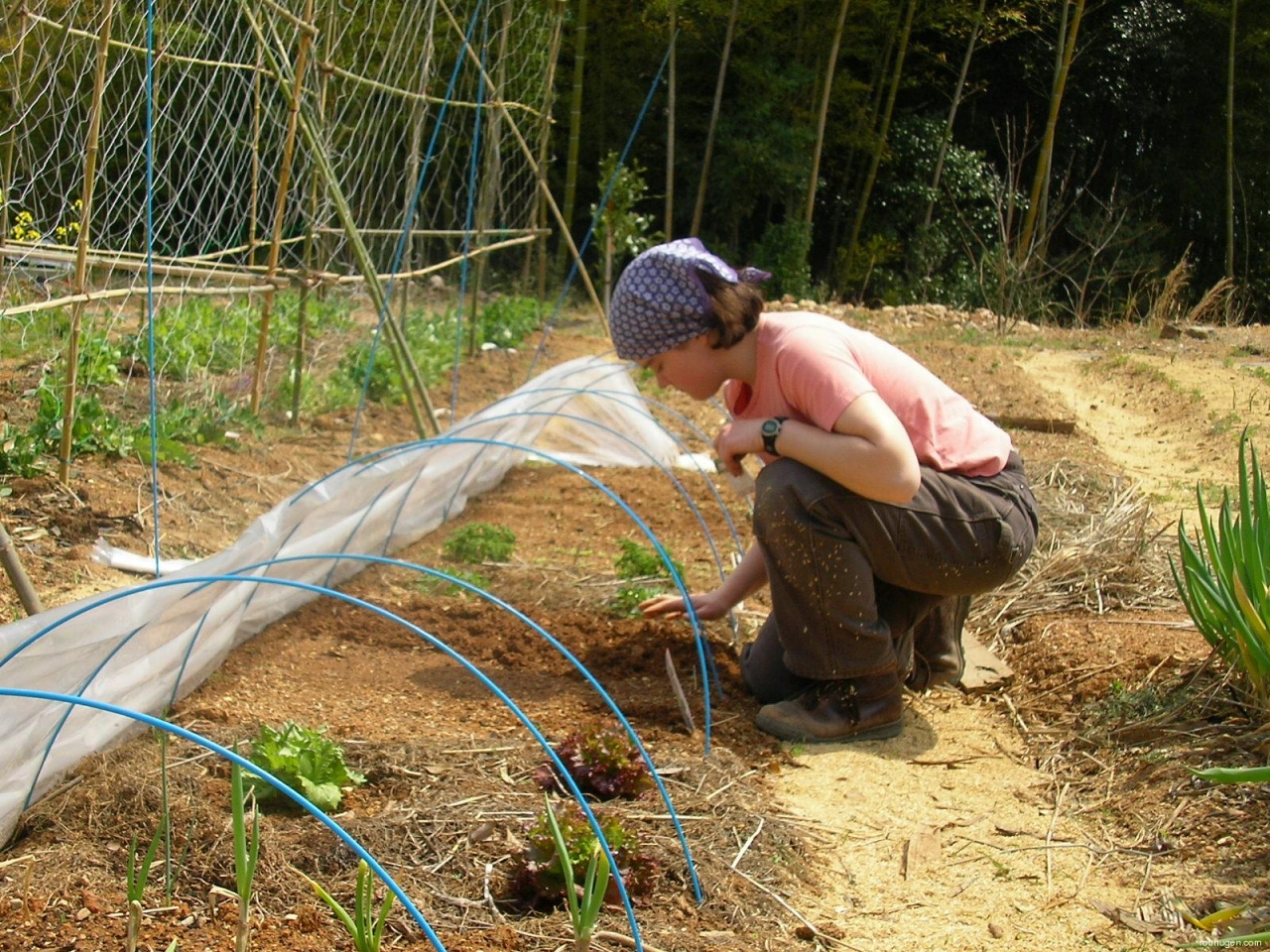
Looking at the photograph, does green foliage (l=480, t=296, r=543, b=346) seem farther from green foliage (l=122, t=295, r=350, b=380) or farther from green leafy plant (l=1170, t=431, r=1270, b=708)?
green leafy plant (l=1170, t=431, r=1270, b=708)

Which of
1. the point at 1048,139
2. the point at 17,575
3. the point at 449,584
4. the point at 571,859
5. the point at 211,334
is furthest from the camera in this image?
the point at 1048,139

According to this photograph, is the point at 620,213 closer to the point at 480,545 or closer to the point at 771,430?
the point at 480,545

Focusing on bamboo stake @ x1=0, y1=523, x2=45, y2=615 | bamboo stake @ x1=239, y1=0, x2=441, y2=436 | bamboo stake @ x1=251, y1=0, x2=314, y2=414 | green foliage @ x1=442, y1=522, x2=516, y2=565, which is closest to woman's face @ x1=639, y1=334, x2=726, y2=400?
bamboo stake @ x1=0, y1=523, x2=45, y2=615

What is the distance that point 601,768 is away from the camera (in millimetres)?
2238

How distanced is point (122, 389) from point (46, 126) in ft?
4.03


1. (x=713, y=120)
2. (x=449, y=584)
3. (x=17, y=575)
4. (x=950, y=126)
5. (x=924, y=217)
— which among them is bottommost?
(x=449, y=584)

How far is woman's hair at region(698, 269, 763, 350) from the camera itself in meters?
2.39

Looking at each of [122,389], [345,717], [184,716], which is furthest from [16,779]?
[122,389]

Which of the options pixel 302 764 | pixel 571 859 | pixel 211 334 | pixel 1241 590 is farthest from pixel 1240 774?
pixel 211 334

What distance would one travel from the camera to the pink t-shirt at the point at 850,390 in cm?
233

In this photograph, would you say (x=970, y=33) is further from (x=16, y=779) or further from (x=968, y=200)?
(x=16, y=779)

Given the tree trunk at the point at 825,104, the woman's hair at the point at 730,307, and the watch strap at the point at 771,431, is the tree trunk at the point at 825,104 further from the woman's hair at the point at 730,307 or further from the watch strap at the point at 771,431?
the watch strap at the point at 771,431

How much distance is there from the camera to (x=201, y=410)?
4.65 m

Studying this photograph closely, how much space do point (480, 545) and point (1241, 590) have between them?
213 cm
